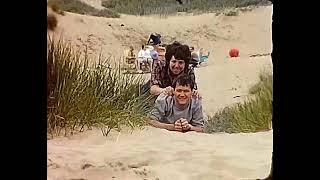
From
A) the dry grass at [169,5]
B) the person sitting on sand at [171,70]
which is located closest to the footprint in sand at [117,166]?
the person sitting on sand at [171,70]

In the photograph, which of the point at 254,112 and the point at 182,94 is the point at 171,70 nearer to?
the point at 182,94

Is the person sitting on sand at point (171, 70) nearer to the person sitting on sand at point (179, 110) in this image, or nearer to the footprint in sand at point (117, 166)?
the person sitting on sand at point (179, 110)

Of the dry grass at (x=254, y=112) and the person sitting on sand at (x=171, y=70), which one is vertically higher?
the person sitting on sand at (x=171, y=70)

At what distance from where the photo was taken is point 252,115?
1076mm

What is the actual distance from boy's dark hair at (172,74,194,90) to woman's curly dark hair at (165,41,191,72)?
13 mm

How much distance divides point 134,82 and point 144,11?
128mm

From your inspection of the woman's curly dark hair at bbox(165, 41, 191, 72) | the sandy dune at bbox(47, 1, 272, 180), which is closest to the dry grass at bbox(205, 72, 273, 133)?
the sandy dune at bbox(47, 1, 272, 180)

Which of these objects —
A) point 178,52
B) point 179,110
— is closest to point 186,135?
point 179,110

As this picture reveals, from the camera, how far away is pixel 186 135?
104 centimetres

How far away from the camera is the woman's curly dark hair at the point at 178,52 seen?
105cm

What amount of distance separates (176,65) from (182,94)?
0.05m

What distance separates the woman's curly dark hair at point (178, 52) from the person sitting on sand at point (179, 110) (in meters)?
0.03
